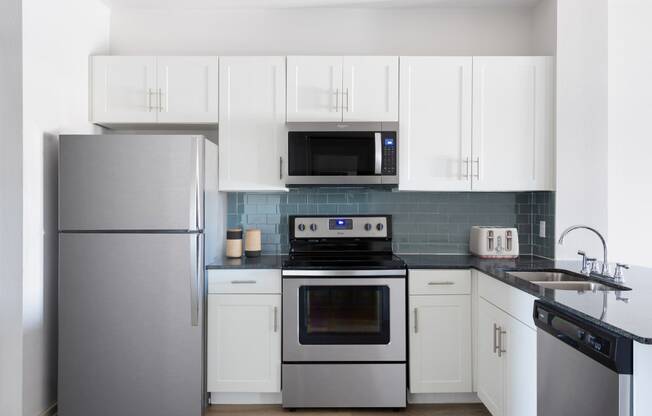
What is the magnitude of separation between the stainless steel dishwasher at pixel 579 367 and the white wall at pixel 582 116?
134 cm

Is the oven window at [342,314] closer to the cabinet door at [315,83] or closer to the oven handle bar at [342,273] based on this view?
the oven handle bar at [342,273]

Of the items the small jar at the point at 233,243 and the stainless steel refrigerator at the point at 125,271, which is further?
the small jar at the point at 233,243

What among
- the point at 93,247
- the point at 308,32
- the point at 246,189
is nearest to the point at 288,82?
the point at 308,32

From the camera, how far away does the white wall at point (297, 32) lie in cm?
316

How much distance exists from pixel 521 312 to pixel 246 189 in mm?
1791

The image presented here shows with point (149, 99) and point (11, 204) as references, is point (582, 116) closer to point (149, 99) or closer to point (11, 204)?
point (149, 99)

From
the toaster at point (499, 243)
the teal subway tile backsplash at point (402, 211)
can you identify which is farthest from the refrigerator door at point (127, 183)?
the toaster at point (499, 243)

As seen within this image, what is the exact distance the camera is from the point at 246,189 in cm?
292

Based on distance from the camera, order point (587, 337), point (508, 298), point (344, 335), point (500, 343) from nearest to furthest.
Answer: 1. point (587, 337)
2. point (508, 298)
3. point (500, 343)
4. point (344, 335)

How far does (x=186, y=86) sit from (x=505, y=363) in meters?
2.51

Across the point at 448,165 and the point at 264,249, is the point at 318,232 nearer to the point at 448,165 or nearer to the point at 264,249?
the point at 264,249

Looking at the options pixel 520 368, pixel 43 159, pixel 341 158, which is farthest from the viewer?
pixel 341 158

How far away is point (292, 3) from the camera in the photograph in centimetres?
306

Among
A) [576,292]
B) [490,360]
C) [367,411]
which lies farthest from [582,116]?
[367,411]
